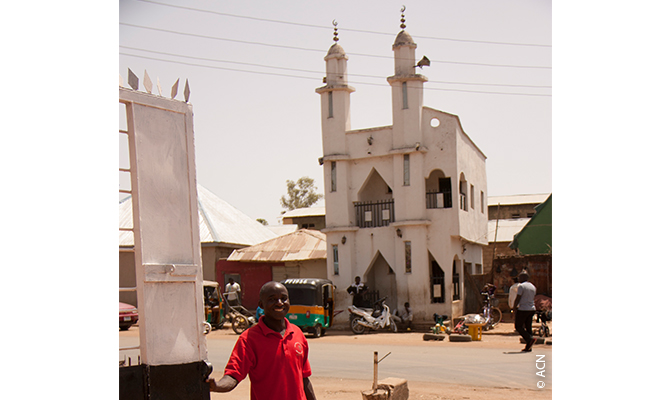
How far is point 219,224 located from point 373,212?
7.77 meters

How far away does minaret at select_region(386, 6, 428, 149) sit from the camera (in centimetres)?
1772

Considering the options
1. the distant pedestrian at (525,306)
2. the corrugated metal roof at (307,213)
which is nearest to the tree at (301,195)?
the corrugated metal roof at (307,213)

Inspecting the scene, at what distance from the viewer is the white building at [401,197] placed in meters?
17.8

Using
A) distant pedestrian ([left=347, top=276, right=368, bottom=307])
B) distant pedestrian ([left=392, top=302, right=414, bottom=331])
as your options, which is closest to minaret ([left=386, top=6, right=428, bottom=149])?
distant pedestrian ([left=347, top=276, right=368, bottom=307])

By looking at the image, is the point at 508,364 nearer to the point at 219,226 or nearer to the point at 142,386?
the point at 142,386

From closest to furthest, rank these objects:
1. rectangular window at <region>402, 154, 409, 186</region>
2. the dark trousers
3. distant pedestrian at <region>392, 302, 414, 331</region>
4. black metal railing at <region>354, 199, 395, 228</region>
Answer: the dark trousers → distant pedestrian at <region>392, 302, 414, 331</region> → rectangular window at <region>402, 154, 409, 186</region> → black metal railing at <region>354, 199, 395, 228</region>

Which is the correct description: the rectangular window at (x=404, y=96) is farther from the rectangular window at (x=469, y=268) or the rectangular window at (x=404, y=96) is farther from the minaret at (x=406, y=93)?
the rectangular window at (x=469, y=268)

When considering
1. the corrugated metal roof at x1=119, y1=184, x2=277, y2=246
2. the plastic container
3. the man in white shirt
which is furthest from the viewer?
the corrugated metal roof at x1=119, y1=184, x2=277, y2=246

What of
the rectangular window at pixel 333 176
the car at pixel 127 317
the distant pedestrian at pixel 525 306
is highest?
the rectangular window at pixel 333 176

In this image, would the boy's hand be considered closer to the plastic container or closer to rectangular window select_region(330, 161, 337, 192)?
the plastic container

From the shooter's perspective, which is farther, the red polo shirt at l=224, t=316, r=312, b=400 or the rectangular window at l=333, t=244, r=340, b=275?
the rectangular window at l=333, t=244, r=340, b=275

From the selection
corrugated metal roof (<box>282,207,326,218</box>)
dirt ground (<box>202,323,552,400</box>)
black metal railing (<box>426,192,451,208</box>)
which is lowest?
dirt ground (<box>202,323,552,400</box>)

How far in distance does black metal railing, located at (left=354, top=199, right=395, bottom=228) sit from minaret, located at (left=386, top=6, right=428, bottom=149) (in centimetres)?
203

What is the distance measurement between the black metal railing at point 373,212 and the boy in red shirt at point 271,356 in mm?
15091
